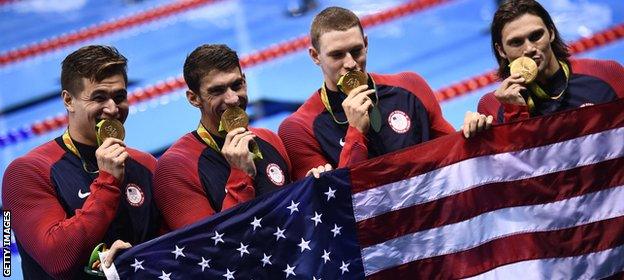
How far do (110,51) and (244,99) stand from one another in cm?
54

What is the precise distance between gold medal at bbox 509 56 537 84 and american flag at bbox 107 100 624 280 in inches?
7.1

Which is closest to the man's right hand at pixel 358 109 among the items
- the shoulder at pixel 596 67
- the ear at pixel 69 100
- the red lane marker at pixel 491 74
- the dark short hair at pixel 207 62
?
the dark short hair at pixel 207 62

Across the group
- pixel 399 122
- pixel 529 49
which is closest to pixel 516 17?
pixel 529 49

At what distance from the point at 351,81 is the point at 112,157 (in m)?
0.97

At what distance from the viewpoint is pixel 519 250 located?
13.1ft

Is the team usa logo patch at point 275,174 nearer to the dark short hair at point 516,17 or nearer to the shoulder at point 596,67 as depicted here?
the dark short hair at point 516,17

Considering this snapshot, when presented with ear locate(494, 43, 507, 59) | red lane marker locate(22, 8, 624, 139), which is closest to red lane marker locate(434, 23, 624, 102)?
red lane marker locate(22, 8, 624, 139)

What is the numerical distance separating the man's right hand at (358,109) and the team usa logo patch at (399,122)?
0.94ft

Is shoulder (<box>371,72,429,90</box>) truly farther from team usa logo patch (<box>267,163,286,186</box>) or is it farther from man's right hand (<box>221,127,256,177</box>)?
man's right hand (<box>221,127,256,177</box>)

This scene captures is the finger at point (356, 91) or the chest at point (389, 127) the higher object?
the finger at point (356, 91)

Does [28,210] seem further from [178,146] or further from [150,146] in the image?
[150,146]

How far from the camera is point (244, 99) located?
4.20m

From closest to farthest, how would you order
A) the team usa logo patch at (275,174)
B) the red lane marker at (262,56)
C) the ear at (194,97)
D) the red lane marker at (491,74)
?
the team usa logo patch at (275,174) < the ear at (194,97) < the red lane marker at (491,74) < the red lane marker at (262,56)

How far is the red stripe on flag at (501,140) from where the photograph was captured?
397cm
